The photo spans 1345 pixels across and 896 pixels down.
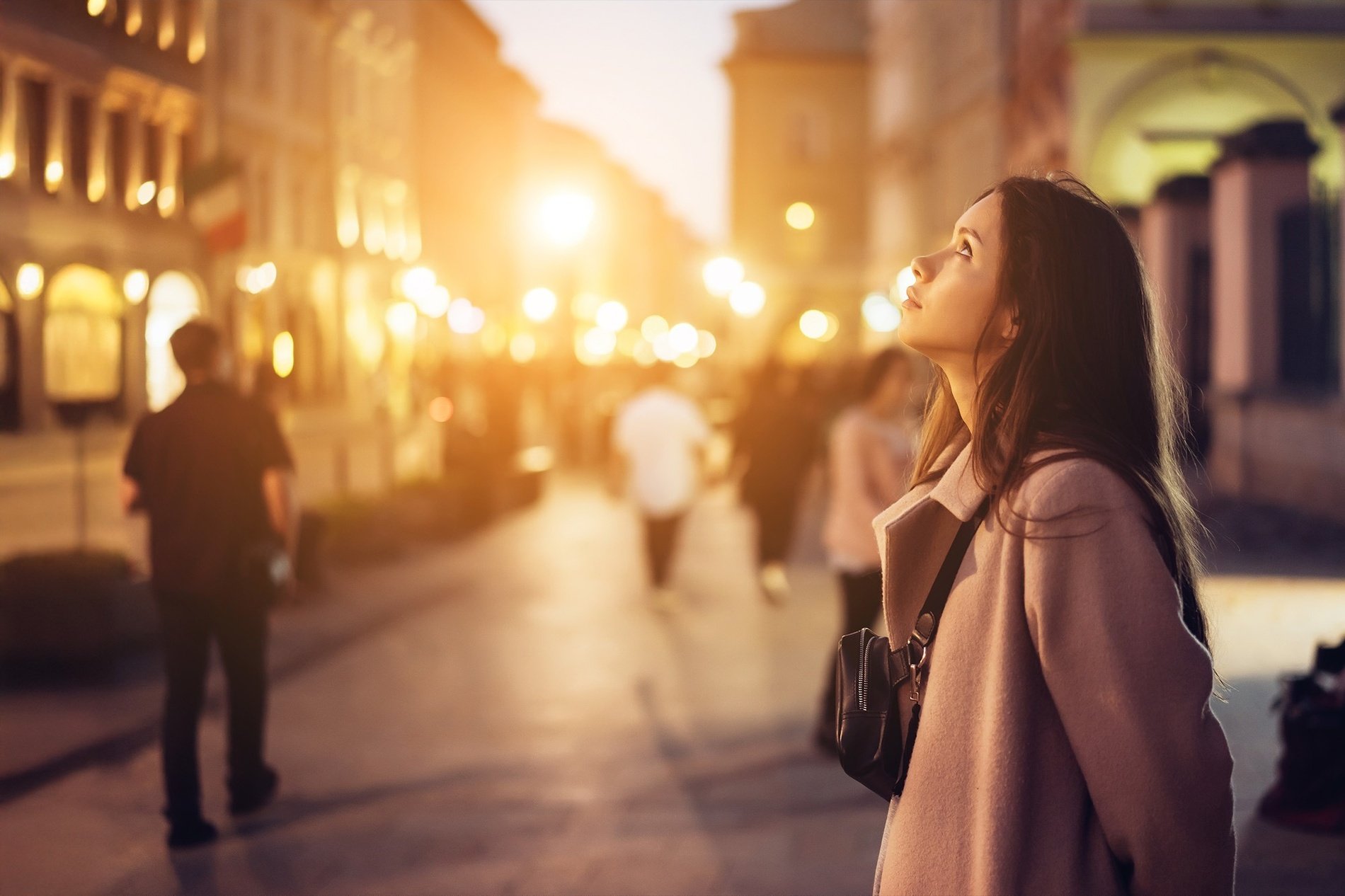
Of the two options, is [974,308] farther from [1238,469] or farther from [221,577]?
[1238,469]

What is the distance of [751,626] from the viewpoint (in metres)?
12.2

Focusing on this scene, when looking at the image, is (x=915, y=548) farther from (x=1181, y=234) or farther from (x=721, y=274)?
(x=721, y=274)

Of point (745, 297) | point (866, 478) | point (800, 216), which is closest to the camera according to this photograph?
point (866, 478)

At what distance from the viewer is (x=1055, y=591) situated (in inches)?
92.6

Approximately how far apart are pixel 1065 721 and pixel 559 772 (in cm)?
551

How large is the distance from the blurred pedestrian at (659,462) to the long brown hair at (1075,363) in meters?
10.5

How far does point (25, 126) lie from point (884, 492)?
15752 millimetres

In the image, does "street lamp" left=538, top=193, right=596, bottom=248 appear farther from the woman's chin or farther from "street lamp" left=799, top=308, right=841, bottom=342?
"street lamp" left=799, top=308, right=841, bottom=342

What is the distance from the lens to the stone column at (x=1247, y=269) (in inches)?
669

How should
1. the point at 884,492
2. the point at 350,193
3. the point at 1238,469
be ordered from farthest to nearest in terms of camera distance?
the point at 350,193, the point at 1238,469, the point at 884,492

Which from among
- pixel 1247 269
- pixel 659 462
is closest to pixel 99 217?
pixel 659 462

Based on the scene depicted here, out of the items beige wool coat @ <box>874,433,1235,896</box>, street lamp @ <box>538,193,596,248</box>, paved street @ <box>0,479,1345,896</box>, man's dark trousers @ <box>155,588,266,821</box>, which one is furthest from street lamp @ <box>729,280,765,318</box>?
beige wool coat @ <box>874,433,1235,896</box>

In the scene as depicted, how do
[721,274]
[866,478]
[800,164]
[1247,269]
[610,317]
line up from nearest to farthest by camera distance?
[866,478] → [1247,269] → [721,274] → [800,164] → [610,317]

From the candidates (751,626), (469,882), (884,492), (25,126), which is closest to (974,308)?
(469,882)
